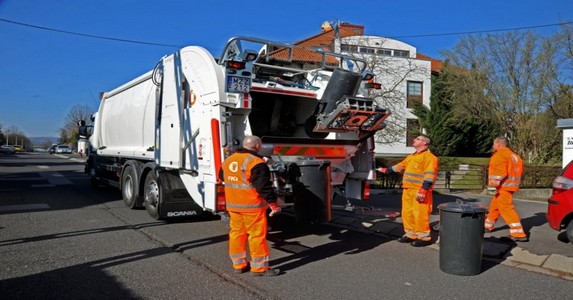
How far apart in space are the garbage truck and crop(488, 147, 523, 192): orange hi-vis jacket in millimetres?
1755

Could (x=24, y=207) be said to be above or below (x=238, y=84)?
below

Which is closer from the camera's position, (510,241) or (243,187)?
(243,187)

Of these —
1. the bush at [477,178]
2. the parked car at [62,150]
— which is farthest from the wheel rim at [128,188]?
the parked car at [62,150]

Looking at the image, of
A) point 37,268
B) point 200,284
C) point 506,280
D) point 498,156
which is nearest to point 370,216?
point 498,156

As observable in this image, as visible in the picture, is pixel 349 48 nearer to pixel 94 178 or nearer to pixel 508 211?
pixel 94 178

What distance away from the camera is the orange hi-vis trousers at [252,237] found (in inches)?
183

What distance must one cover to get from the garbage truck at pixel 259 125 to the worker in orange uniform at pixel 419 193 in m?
0.76

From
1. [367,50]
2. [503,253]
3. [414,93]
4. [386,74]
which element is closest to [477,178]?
[386,74]

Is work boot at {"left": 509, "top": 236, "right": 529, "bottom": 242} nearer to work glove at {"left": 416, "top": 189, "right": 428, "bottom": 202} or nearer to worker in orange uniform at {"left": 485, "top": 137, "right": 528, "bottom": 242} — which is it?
worker in orange uniform at {"left": 485, "top": 137, "right": 528, "bottom": 242}

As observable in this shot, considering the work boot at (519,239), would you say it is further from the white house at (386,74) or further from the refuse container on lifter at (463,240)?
the white house at (386,74)

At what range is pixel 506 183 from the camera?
672 centimetres

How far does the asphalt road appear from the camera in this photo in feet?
14.1

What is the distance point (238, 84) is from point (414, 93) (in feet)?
85.8

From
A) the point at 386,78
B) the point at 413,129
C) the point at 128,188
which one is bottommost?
the point at 128,188
